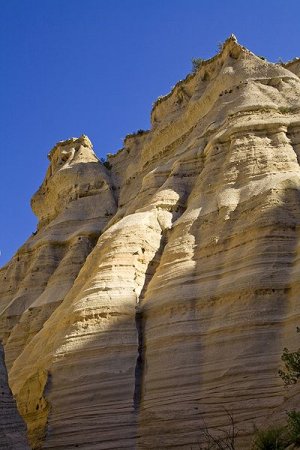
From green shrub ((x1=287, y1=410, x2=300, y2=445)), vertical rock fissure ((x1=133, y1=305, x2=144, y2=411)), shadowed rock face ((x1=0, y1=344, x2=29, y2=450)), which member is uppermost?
vertical rock fissure ((x1=133, y1=305, x2=144, y2=411))

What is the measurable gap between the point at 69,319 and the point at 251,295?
543 cm

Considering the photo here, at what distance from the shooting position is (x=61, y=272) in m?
27.2

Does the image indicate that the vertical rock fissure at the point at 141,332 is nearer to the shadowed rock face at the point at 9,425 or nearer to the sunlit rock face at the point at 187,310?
the sunlit rock face at the point at 187,310

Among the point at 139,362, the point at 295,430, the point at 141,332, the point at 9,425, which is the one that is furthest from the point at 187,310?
the point at 295,430

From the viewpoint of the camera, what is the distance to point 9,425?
488 inches

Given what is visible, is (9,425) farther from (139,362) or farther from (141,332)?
(141,332)

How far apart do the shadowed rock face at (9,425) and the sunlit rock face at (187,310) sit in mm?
2979

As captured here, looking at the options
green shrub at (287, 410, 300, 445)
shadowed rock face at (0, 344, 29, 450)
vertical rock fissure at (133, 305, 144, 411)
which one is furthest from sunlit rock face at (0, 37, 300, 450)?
shadowed rock face at (0, 344, 29, 450)

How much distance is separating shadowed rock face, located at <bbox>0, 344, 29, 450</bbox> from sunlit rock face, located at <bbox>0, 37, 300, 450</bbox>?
2979mm

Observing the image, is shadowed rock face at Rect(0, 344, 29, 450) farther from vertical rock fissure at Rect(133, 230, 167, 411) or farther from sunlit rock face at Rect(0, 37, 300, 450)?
vertical rock fissure at Rect(133, 230, 167, 411)

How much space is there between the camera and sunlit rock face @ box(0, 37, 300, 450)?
14.7 meters

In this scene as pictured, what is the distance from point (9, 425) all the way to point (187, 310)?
19.7 ft

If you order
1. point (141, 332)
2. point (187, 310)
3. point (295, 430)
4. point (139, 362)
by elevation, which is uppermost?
point (187, 310)

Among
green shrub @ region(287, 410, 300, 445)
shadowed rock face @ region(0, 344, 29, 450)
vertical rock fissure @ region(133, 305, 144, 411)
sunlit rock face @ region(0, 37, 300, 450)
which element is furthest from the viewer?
vertical rock fissure @ region(133, 305, 144, 411)
